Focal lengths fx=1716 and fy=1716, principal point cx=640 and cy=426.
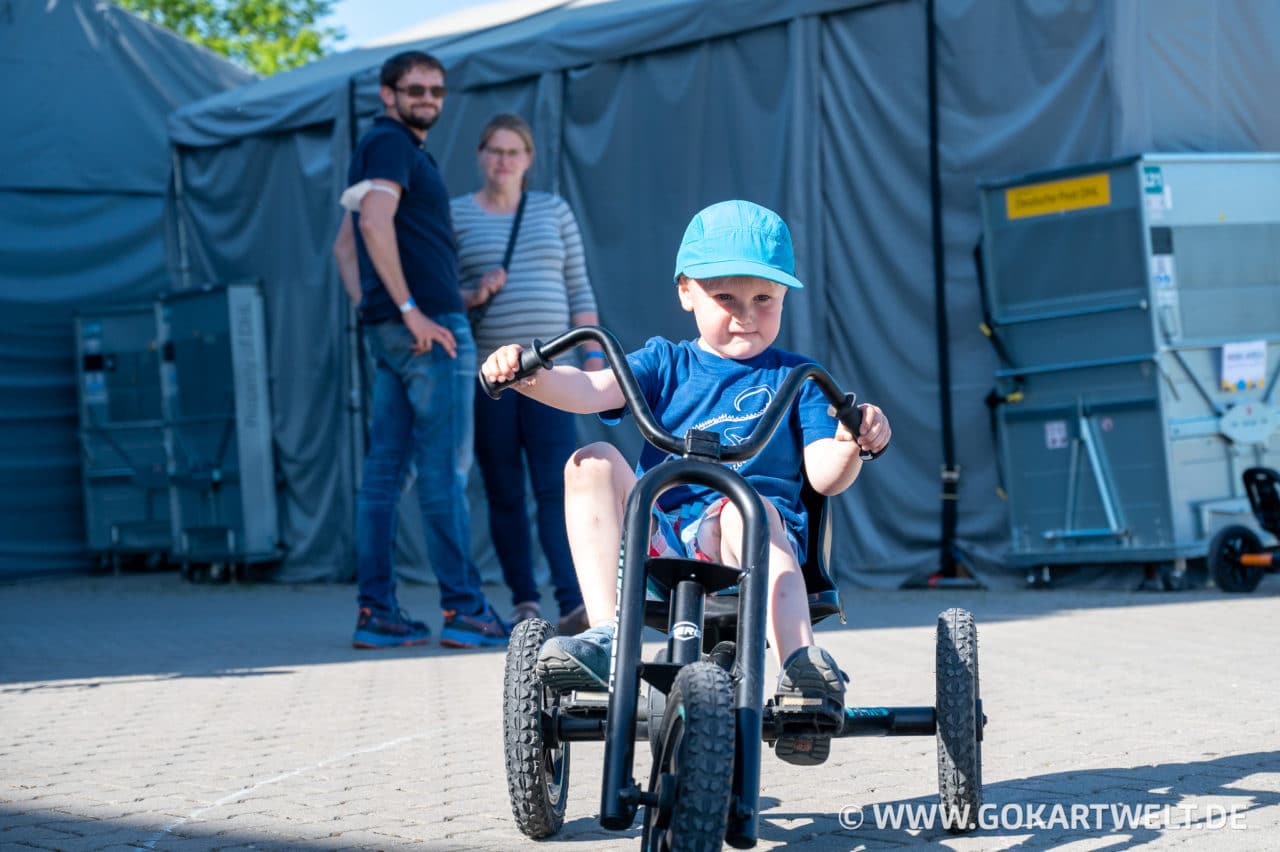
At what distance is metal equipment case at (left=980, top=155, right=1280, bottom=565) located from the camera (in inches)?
331

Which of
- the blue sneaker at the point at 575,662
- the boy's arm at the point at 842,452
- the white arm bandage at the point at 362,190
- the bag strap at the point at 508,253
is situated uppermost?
the white arm bandage at the point at 362,190

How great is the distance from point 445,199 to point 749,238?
3695 millimetres

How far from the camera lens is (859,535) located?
9570mm

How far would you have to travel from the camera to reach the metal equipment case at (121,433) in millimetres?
12641

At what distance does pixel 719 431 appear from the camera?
11.2 feet

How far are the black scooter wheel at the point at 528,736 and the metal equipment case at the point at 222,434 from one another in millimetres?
8766

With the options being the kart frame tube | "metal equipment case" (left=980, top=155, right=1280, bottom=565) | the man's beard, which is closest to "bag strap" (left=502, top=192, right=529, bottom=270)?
the man's beard

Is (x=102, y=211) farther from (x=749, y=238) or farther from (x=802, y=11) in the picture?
(x=749, y=238)

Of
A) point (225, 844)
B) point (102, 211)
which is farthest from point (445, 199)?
point (102, 211)

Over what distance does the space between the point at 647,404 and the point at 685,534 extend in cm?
37

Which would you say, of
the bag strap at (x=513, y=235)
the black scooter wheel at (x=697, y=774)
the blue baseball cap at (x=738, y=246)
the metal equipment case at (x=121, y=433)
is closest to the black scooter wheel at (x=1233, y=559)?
the bag strap at (x=513, y=235)

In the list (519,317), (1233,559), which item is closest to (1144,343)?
(1233,559)

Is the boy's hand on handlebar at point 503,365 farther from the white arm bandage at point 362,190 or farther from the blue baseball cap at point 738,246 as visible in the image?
the white arm bandage at point 362,190

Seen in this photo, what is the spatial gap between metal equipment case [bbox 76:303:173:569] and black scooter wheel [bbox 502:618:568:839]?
31.7ft
